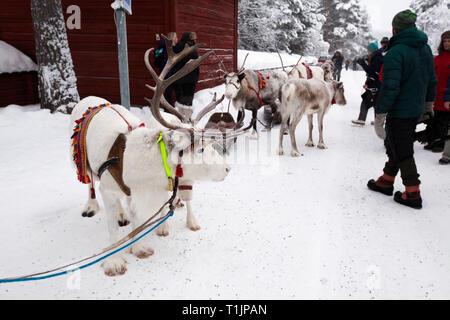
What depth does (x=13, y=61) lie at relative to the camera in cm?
836

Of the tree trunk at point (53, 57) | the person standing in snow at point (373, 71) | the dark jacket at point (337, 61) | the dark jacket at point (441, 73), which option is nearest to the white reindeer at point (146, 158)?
the dark jacket at point (441, 73)

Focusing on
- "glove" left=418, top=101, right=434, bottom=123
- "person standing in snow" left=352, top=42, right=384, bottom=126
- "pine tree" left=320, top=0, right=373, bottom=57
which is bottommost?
"glove" left=418, top=101, right=434, bottom=123

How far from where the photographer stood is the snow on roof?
8.14 metres

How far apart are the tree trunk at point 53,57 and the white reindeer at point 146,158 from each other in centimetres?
510

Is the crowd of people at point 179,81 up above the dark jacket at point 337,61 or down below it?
below

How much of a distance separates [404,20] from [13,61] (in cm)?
931

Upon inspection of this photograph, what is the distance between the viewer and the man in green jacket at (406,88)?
3623mm

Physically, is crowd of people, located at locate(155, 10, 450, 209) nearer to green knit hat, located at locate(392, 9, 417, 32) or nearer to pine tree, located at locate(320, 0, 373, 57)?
green knit hat, located at locate(392, 9, 417, 32)

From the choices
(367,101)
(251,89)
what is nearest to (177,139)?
(251,89)

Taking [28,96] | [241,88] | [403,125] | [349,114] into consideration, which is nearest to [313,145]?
[241,88]

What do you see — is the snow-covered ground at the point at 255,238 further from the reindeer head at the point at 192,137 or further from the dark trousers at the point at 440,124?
A: the reindeer head at the point at 192,137

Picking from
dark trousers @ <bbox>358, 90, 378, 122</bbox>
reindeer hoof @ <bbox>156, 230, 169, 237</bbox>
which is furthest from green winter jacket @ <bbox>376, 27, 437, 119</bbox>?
dark trousers @ <bbox>358, 90, 378, 122</bbox>

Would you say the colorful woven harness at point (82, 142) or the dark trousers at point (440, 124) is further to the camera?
the dark trousers at point (440, 124)

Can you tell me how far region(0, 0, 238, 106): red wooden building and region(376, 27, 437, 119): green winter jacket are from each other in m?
5.90
